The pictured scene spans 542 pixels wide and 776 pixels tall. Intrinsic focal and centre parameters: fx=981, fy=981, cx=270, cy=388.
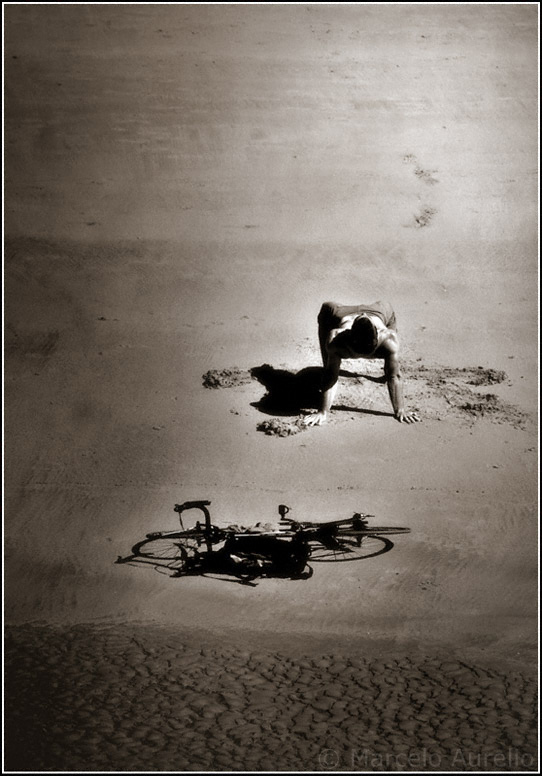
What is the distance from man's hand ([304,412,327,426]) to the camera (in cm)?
826

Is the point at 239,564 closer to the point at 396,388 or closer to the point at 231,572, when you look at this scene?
the point at 231,572

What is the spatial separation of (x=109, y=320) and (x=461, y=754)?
18.9 feet

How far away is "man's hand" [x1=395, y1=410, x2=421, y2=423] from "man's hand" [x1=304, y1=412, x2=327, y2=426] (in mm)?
623

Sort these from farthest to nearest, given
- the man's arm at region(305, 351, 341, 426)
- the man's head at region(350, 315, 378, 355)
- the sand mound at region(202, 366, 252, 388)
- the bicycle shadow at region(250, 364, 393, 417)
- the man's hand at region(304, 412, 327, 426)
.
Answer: the sand mound at region(202, 366, 252, 388) → the bicycle shadow at region(250, 364, 393, 417) → the man's hand at region(304, 412, 327, 426) → the man's arm at region(305, 351, 341, 426) → the man's head at region(350, 315, 378, 355)

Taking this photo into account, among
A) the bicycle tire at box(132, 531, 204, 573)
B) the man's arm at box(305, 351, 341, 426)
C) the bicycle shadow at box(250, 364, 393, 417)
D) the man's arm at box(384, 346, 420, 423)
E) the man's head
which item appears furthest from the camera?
the bicycle shadow at box(250, 364, 393, 417)

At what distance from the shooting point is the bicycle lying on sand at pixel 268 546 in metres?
6.73

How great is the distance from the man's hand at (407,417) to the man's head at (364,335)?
790mm

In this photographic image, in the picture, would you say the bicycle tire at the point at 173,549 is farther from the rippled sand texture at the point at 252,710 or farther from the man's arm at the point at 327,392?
the man's arm at the point at 327,392

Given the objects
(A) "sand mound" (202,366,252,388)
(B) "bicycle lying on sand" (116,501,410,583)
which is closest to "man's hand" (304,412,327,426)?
(A) "sand mound" (202,366,252,388)

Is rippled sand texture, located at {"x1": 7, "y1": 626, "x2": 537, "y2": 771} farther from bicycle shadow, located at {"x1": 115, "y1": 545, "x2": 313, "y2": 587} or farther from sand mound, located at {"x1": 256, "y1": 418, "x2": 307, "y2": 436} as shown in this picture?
sand mound, located at {"x1": 256, "y1": 418, "x2": 307, "y2": 436}

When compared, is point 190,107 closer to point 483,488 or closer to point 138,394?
point 138,394

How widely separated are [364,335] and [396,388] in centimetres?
76

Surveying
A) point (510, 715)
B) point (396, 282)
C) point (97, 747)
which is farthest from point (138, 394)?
point (510, 715)

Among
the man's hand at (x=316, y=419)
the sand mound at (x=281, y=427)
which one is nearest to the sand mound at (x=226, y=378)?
the sand mound at (x=281, y=427)
